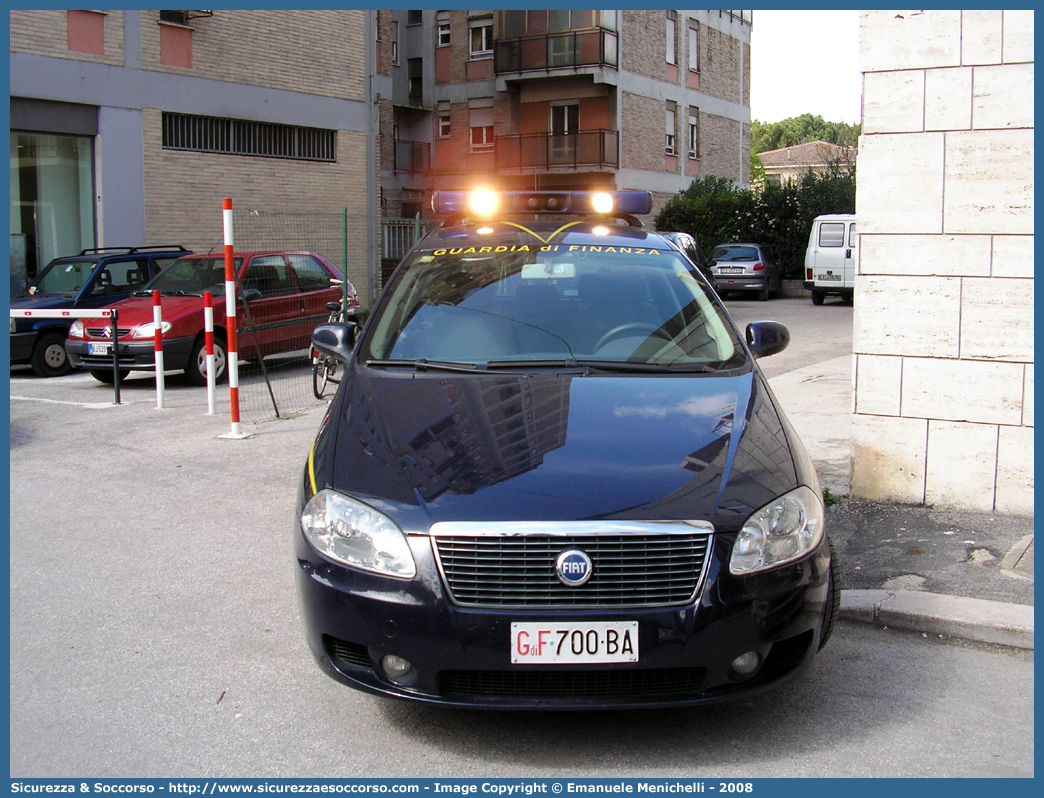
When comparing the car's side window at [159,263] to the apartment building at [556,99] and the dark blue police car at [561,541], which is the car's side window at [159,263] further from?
the apartment building at [556,99]

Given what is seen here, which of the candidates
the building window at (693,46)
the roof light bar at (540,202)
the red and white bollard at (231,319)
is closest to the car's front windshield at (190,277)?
the red and white bollard at (231,319)

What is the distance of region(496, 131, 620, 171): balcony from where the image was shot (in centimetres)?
3625

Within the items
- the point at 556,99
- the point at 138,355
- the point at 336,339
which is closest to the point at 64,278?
the point at 138,355

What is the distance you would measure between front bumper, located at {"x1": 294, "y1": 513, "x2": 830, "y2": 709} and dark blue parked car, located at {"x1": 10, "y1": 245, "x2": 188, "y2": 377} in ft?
39.8

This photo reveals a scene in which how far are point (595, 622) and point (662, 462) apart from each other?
63cm

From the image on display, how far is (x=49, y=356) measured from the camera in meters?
14.5

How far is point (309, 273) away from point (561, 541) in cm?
1130

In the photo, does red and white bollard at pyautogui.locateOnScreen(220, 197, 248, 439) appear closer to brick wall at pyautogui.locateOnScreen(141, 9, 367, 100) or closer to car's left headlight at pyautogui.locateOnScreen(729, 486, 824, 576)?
car's left headlight at pyautogui.locateOnScreen(729, 486, 824, 576)

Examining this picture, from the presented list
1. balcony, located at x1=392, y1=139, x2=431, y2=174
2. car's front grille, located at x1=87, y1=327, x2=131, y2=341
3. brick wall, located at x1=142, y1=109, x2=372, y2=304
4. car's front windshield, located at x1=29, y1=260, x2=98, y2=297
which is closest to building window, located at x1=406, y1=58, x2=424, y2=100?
balcony, located at x1=392, y1=139, x2=431, y2=174

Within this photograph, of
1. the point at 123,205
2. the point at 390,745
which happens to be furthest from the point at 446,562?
the point at 123,205

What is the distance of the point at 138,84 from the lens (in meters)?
19.9

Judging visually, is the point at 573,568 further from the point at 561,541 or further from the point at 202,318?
the point at 202,318

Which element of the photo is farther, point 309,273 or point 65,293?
point 65,293
